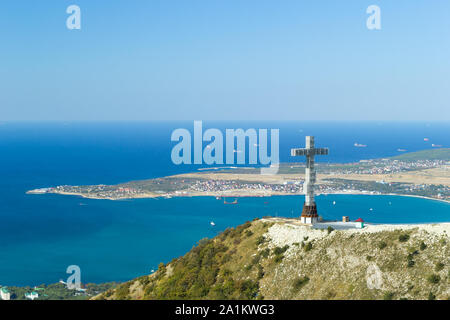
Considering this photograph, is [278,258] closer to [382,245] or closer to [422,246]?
[382,245]

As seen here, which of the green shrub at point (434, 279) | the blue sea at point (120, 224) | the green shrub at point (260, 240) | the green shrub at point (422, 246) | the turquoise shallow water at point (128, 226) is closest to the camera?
the green shrub at point (434, 279)

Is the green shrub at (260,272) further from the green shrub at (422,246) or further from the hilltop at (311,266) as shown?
the green shrub at (422,246)

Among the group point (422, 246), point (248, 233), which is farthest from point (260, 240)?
point (422, 246)

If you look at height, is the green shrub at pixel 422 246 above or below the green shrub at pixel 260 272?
above

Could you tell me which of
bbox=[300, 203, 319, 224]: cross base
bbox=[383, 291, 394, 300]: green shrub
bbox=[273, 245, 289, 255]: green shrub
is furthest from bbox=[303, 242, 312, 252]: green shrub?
bbox=[383, 291, 394, 300]: green shrub

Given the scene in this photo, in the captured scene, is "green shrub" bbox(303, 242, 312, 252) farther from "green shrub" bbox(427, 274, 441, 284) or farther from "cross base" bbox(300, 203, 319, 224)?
"green shrub" bbox(427, 274, 441, 284)

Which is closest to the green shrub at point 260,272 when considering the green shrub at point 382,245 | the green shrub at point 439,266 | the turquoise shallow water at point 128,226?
the green shrub at point 382,245
